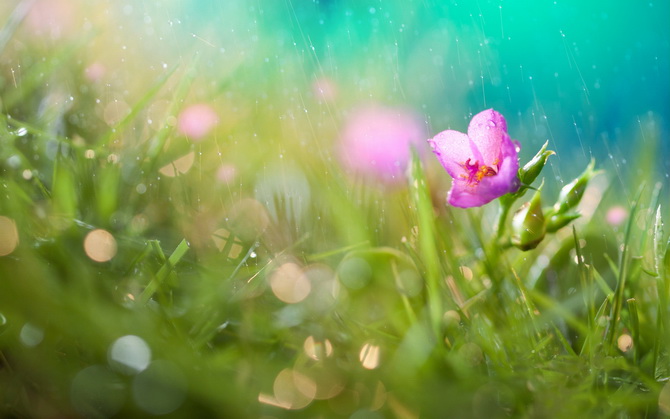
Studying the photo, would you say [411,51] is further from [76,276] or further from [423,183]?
[76,276]

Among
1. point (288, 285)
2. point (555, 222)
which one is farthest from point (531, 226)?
point (288, 285)

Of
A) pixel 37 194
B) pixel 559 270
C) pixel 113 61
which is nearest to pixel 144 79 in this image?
pixel 113 61

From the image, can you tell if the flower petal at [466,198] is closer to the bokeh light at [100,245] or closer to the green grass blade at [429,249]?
the green grass blade at [429,249]

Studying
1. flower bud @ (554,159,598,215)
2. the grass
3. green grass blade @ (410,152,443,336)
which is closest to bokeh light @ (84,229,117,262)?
the grass

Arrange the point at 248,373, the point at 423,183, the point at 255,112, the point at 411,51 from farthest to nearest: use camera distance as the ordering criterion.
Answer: the point at 411,51
the point at 255,112
the point at 423,183
the point at 248,373

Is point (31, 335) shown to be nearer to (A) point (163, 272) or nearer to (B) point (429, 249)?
(A) point (163, 272)

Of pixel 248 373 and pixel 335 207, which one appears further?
pixel 335 207
